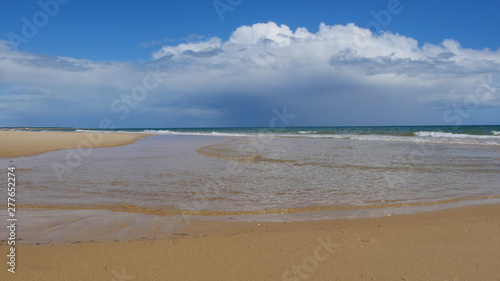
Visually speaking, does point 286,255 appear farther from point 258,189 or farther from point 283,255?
point 258,189

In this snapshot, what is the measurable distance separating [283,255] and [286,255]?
0.04 metres

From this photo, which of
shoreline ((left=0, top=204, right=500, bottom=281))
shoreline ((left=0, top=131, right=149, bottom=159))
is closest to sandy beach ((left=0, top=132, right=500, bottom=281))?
shoreline ((left=0, top=204, right=500, bottom=281))

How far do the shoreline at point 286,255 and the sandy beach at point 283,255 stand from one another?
1 cm

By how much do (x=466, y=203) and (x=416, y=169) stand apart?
618 cm

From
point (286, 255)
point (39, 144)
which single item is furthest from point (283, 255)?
point (39, 144)

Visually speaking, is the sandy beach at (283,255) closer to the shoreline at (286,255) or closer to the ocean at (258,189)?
the shoreline at (286,255)

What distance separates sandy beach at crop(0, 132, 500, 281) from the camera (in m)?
3.97

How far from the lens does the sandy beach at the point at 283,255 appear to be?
3969 millimetres

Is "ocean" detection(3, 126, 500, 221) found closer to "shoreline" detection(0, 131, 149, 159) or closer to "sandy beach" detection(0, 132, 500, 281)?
"sandy beach" detection(0, 132, 500, 281)

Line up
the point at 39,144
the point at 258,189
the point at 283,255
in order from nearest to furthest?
the point at 283,255 → the point at 258,189 → the point at 39,144

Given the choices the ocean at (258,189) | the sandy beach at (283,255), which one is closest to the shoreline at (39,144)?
the ocean at (258,189)

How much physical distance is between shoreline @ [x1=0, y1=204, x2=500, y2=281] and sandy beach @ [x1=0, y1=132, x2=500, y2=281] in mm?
12

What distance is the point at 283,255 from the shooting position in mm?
4492

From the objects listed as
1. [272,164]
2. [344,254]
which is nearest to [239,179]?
[272,164]
